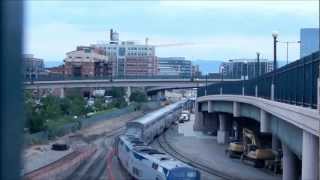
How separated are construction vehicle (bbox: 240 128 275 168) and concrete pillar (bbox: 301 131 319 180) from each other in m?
25.7

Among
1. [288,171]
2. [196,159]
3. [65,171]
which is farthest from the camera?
[196,159]

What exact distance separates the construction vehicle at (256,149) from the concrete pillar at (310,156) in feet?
84.4

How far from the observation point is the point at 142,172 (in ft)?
111

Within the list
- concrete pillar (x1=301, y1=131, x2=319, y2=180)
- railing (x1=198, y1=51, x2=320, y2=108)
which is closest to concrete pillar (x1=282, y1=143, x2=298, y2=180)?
railing (x1=198, y1=51, x2=320, y2=108)

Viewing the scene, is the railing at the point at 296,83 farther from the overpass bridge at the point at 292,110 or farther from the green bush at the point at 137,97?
the green bush at the point at 137,97

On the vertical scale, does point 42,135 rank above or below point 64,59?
below

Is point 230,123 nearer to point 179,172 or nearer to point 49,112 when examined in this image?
point 49,112

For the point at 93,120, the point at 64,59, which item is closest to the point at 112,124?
the point at 93,120

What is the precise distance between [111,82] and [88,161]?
267 feet

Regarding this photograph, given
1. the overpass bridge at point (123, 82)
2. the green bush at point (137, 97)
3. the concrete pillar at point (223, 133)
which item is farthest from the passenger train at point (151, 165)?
the green bush at point (137, 97)

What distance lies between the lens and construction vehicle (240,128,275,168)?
165ft

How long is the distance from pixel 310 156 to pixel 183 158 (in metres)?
33.0

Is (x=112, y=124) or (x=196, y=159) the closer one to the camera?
(x=196, y=159)

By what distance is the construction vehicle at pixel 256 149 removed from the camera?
50312 millimetres
